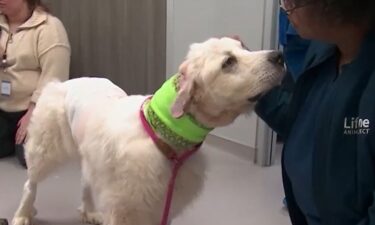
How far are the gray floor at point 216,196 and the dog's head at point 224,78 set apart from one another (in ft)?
2.59

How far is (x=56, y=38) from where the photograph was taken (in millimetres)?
2762

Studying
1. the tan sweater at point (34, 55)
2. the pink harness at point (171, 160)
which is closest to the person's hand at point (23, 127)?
the tan sweater at point (34, 55)

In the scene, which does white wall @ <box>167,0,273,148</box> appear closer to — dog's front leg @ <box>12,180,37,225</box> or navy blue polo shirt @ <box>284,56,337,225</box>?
dog's front leg @ <box>12,180,37,225</box>

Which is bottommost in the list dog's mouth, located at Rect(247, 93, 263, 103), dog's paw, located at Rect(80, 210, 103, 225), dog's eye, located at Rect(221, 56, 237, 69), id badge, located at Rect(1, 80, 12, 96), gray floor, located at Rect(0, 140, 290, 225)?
gray floor, located at Rect(0, 140, 290, 225)

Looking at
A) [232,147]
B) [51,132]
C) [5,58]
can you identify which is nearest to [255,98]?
[51,132]

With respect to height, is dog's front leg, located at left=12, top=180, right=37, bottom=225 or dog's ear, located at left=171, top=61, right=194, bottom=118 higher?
dog's ear, located at left=171, top=61, right=194, bottom=118

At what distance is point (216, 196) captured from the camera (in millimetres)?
2512

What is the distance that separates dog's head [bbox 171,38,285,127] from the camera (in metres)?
1.34

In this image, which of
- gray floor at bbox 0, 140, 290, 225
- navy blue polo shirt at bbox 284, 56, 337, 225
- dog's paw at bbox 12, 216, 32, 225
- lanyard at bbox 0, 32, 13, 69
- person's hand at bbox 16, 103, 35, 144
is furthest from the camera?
lanyard at bbox 0, 32, 13, 69

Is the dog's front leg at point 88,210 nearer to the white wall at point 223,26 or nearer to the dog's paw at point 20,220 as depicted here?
the dog's paw at point 20,220

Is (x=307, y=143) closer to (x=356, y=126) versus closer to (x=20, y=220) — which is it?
(x=356, y=126)

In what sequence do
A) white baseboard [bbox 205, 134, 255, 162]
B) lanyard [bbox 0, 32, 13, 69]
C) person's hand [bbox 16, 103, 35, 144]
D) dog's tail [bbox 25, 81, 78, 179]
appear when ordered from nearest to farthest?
dog's tail [bbox 25, 81, 78, 179] → person's hand [bbox 16, 103, 35, 144] → lanyard [bbox 0, 32, 13, 69] → white baseboard [bbox 205, 134, 255, 162]

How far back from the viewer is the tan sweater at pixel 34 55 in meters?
2.74

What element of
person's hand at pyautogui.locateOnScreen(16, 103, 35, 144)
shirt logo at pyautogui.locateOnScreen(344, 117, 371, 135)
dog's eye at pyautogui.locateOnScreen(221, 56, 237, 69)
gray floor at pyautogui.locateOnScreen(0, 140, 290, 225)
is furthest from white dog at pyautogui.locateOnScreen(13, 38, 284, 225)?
person's hand at pyautogui.locateOnScreen(16, 103, 35, 144)
